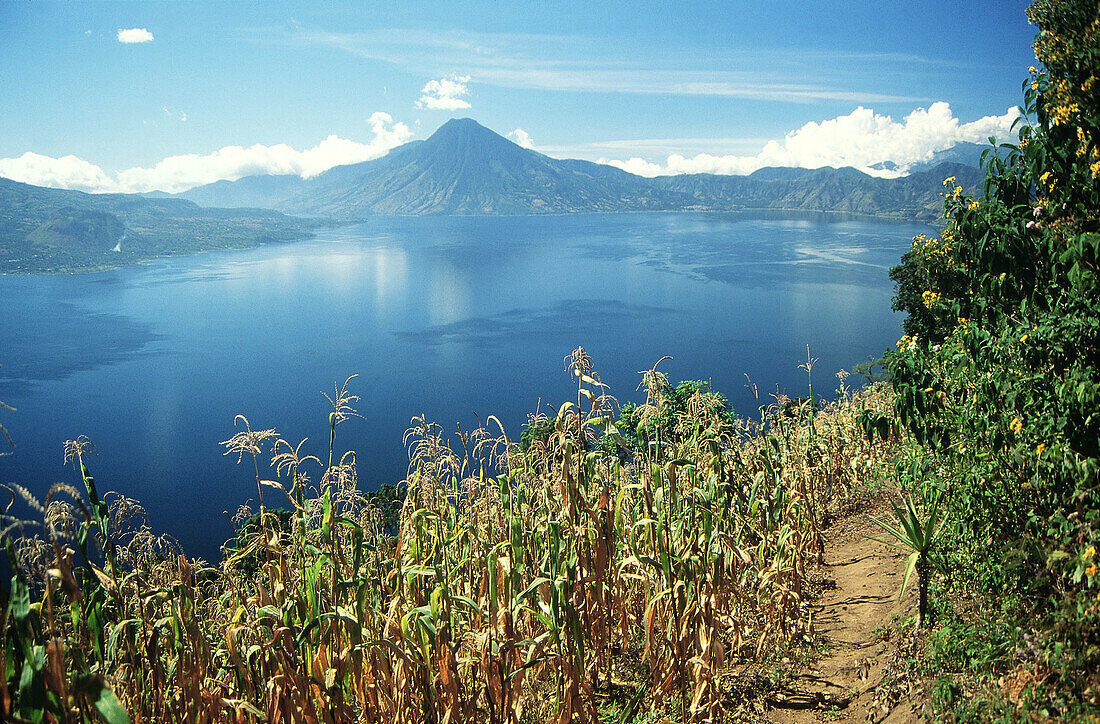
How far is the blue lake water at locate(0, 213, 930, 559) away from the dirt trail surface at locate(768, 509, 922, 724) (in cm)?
1351

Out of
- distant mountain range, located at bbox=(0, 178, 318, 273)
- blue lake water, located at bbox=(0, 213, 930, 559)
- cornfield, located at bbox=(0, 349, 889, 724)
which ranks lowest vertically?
blue lake water, located at bbox=(0, 213, 930, 559)

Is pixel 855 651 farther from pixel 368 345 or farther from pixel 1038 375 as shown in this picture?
pixel 368 345

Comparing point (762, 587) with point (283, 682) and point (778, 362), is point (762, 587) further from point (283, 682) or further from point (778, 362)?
point (778, 362)

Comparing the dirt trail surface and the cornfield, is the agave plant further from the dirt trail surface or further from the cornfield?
the cornfield

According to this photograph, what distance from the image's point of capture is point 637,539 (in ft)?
12.7

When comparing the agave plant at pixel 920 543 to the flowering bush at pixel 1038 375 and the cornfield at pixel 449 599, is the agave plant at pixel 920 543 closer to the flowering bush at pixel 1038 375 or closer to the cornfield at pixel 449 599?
the flowering bush at pixel 1038 375

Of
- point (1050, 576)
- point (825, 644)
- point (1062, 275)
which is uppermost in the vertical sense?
point (1062, 275)

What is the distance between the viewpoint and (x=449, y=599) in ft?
9.23

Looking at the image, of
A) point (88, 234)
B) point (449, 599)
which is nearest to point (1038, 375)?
point (449, 599)

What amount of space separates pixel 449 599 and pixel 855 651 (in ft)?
7.21

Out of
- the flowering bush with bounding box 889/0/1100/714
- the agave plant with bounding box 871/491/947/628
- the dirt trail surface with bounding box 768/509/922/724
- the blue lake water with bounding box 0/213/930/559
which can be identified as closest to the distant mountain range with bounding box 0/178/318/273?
the blue lake water with bounding box 0/213/930/559

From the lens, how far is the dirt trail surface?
9.83 feet

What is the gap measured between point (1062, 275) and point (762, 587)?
215cm

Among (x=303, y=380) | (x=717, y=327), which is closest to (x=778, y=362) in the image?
(x=717, y=327)
